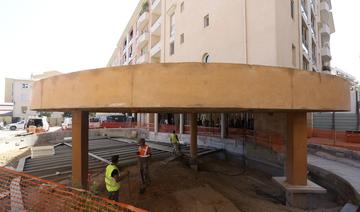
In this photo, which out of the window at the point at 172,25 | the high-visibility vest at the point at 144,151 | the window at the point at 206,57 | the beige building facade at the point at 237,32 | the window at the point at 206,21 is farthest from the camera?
the window at the point at 172,25

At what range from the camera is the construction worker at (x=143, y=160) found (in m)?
9.01

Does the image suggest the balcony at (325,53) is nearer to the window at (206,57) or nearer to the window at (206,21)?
the window at (206,21)

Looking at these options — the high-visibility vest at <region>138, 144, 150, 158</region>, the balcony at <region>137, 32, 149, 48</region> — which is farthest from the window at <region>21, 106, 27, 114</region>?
the high-visibility vest at <region>138, 144, 150, 158</region>

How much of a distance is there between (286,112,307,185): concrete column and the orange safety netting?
17.1 feet

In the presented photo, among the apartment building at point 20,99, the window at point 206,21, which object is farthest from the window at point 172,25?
the apartment building at point 20,99

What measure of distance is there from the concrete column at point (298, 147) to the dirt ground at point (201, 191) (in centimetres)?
100

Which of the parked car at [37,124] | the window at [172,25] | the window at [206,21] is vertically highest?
the window at [172,25]

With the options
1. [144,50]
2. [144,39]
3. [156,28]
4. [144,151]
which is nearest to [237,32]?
[144,151]

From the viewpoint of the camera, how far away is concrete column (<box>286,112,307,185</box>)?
7.92 metres

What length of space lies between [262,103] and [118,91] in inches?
118

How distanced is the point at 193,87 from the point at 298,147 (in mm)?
4506

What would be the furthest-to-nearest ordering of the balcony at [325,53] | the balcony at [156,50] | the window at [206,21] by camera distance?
the balcony at [325,53], the balcony at [156,50], the window at [206,21]

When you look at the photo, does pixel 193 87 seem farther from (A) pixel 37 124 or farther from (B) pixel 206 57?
(A) pixel 37 124

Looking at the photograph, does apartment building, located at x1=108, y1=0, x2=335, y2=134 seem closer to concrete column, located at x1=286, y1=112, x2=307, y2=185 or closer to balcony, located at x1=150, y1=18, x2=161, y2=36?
Answer: balcony, located at x1=150, y1=18, x2=161, y2=36
